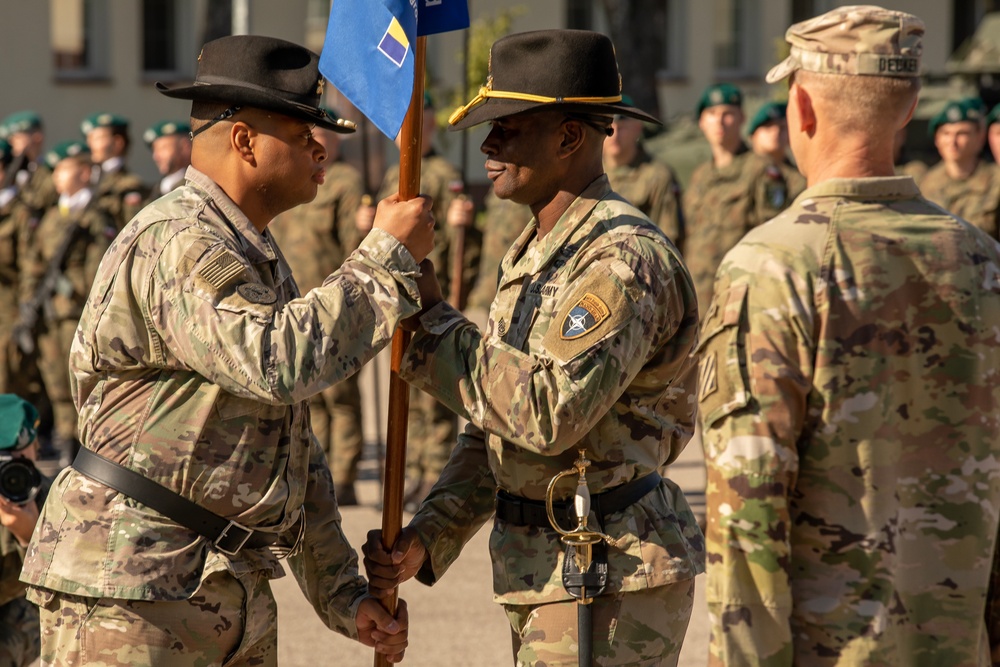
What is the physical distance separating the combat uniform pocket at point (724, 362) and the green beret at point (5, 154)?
10.4m

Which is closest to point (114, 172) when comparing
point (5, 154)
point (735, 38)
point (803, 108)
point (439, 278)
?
point (5, 154)

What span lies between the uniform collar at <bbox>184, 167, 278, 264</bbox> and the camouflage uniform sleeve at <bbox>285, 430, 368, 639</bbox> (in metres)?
0.58

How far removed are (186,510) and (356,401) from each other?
5.65m

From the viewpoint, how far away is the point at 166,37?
1030 inches

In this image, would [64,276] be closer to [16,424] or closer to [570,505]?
[16,424]

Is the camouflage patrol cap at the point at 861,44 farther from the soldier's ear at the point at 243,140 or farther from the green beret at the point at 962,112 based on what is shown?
the green beret at the point at 962,112

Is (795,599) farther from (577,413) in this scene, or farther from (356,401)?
(356,401)

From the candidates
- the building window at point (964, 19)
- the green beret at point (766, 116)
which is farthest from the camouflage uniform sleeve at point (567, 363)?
the building window at point (964, 19)

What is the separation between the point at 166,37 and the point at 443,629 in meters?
21.3

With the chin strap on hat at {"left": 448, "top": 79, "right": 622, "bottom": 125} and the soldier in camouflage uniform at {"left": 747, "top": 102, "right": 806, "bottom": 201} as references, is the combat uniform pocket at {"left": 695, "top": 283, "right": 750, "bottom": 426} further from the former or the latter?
the soldier in camouflage uniform at {"left": 747, "top": 102, "right": 806, "bottom": 201}

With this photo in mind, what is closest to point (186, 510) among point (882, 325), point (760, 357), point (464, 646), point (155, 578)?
point (155, 578)

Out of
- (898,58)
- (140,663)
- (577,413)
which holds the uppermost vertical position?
(898,58)

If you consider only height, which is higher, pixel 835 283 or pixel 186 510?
pixel 835 283

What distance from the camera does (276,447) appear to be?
11.7 ft
